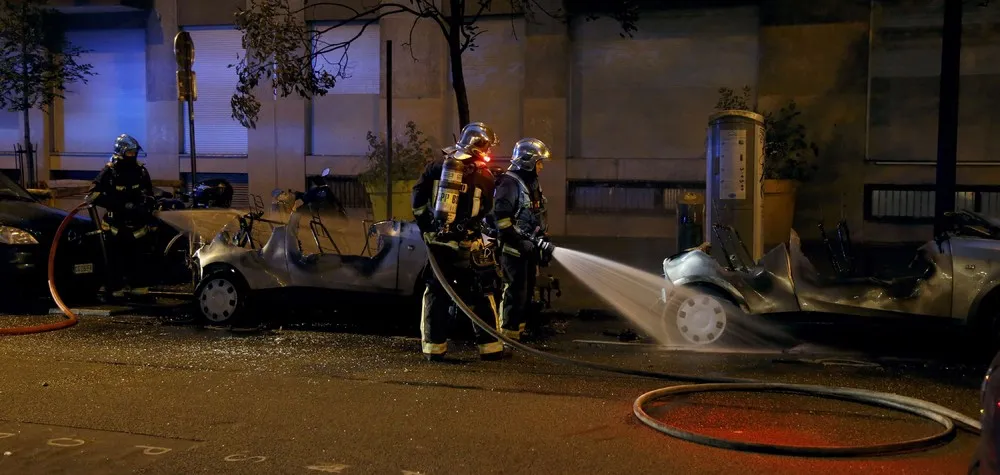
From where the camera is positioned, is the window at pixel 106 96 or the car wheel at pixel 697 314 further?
the window at pixel 106 96

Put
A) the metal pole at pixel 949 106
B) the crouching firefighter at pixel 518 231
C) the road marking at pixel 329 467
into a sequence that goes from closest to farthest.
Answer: the road marking at pixel 329 467 → the crouching firefighter at pixel 518 231 → the metal pole at pixel 949 106

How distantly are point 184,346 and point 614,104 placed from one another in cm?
983

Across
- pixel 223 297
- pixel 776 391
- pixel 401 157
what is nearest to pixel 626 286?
pixel 223 297

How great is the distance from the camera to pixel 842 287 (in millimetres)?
7973

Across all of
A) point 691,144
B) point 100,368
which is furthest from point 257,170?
point 100,368

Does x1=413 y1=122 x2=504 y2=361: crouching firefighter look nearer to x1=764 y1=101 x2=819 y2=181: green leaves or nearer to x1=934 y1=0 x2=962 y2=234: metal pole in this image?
x1=934 y1=0 x2=962 y2=234: metal pole

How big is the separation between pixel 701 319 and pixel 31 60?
1433 cm

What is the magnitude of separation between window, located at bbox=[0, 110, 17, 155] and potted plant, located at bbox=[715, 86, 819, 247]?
13.6 metres

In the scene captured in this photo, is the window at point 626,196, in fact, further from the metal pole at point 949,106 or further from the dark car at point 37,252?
the dark car at point 37,252

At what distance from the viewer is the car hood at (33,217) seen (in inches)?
420

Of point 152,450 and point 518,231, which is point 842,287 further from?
point 152,450

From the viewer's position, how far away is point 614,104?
54.7 feet

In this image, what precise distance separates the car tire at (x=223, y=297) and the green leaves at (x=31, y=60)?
1001 centimetres

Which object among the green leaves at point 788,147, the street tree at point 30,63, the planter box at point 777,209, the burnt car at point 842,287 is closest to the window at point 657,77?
the green leaves at point 788,147
